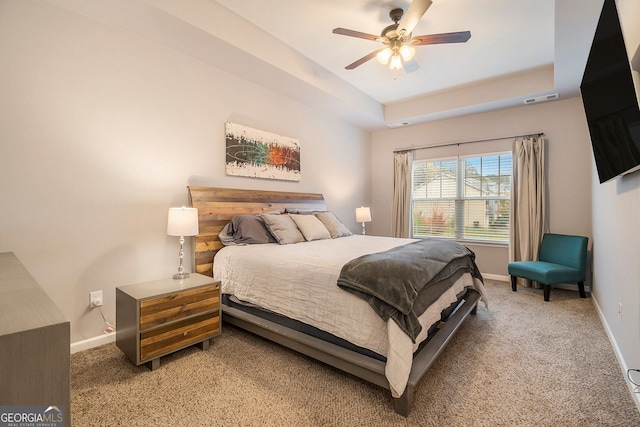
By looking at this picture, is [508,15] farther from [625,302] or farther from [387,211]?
[387,211]

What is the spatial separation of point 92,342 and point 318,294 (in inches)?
76.5

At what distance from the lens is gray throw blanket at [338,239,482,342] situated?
1683 mm

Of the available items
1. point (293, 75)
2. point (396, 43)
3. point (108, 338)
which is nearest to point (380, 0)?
point (396, 43)

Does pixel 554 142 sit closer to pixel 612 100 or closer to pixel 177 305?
pixel 612 100

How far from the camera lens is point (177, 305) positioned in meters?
2.21

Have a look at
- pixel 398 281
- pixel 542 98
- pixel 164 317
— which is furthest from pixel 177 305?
pixel 542 98

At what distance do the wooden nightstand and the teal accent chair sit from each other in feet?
12.2

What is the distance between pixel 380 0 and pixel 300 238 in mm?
2396

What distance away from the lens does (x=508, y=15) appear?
2.83 metres

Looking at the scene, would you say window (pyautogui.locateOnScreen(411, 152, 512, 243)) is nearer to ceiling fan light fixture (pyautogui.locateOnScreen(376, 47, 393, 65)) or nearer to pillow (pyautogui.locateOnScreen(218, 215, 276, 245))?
ceiling fan light fixture (pyautogui.locateOnScreen(376, 47, 393, 65))

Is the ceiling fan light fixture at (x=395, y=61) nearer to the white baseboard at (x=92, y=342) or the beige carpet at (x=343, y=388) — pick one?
the beige carpet at (x=343, y=388)

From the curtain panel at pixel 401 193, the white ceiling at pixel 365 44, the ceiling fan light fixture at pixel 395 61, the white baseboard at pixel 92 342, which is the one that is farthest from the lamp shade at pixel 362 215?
the white baseboard at pixel 92 342

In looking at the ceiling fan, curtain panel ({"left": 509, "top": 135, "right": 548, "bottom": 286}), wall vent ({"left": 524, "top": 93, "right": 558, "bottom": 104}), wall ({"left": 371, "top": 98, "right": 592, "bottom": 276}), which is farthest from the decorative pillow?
wall vent ({"left": 524, "top": 93, "right": 558, "bottom": 104})

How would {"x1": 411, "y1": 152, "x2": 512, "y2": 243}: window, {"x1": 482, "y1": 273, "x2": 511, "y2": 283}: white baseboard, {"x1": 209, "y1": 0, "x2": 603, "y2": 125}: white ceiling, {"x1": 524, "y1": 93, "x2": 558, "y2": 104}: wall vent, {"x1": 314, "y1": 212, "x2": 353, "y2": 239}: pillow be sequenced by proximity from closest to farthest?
{"x1": 209, "y1": 0, "x2": 603, "y2": 125}: white ceiling
{"x1": 314, "y1": 212, "x2": 353, "y2": 239}: pillow
{"x1": 524, "y1": 93, "x2": 558, "y2": 104}: wall vent
{"x1": 482, "y1": 273, "x2": 511, "y2": 283}: white baseboard
{"x1": 411, "y1": 152, "x2": 512, "y2": 243}: window
